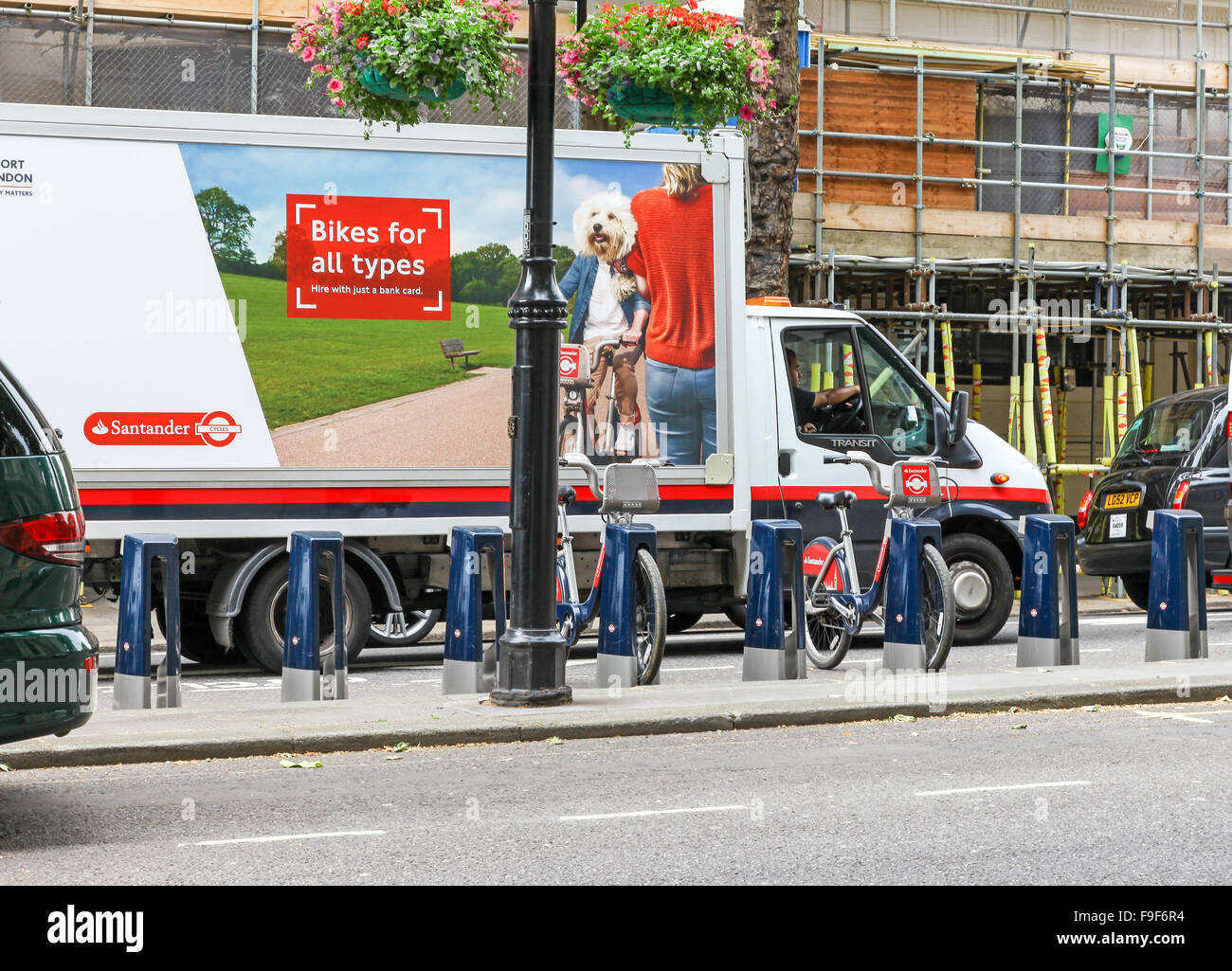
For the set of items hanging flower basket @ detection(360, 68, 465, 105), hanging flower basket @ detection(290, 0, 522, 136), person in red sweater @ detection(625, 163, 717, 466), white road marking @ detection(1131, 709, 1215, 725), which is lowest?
white road marking @ detection(1131, 709, 1215, 725)

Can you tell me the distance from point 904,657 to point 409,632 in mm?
3942

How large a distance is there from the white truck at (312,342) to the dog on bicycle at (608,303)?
38 millimetres

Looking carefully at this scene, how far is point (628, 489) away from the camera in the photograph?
10352 millimetres

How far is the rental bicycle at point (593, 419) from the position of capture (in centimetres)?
1145

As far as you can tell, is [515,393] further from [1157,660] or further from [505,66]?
[1157,660]

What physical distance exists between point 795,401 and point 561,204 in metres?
2.28

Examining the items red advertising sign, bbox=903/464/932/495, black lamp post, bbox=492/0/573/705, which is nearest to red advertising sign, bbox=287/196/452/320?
black lamp post, bbox=492/0/573/705

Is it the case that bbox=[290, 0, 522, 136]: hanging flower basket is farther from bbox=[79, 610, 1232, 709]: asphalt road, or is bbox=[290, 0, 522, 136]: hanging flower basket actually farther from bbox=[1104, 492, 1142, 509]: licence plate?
bbox=[1104, 492, 1142, 509]: licence plate

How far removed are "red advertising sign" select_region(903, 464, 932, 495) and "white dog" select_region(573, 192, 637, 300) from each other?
2.29m

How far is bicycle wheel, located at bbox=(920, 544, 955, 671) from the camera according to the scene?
10.3 meters

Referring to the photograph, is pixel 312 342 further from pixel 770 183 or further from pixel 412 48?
pixel 770 183

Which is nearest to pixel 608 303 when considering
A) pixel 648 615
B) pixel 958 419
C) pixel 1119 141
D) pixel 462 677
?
pixel 648 615
